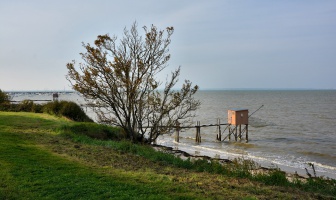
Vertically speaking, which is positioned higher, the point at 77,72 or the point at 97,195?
the point at 77,72

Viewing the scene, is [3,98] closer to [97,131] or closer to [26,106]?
Result: [26,106]

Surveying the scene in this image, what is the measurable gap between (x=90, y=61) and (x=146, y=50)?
129 inches

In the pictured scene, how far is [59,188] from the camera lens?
23.7ft

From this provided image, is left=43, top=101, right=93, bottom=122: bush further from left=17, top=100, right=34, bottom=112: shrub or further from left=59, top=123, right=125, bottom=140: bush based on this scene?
left=59, top=123, right=125, bottom=140: bush

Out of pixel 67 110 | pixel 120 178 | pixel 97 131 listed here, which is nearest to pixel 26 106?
pixel 67 110

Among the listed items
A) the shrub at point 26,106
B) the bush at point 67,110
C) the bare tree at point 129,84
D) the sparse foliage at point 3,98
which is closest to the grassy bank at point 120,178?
the bare tree at point 129,84

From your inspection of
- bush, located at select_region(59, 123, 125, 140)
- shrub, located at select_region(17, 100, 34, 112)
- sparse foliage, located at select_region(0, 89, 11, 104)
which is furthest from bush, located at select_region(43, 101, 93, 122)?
bush, located at select_region(59, 123, 125, 140)

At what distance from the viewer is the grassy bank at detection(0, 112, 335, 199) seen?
7020 millimetres

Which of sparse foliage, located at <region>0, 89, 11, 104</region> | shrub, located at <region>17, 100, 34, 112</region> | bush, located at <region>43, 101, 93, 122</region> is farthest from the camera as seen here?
sparse foliage, located at <region>0, 89, 11, 104</region>

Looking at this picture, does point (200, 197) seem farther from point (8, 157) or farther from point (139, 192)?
point (8, 157)

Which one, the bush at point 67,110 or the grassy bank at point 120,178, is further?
the bush at point 67,110

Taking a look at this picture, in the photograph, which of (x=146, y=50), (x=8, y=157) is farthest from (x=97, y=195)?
(x=146, y=50)

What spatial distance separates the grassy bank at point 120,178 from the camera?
702cm

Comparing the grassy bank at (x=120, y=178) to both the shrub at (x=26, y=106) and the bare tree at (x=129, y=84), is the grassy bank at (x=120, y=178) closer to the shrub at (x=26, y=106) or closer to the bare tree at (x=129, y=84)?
the bare tree at (x=129, y=84)
